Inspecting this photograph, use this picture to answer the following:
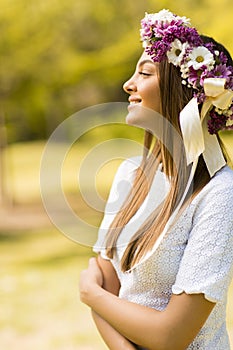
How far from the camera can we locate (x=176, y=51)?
145cm

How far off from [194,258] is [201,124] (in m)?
Result: 0.26

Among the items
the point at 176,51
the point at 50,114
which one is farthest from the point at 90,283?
the point at 50,114

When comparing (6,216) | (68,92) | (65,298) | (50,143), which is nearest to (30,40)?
(6,216)

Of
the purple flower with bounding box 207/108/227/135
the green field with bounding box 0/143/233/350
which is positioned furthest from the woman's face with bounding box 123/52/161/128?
the green field with bounding box 0/143/233/350

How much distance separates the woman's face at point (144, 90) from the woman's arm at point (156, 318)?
0.35m

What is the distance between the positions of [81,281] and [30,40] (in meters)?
7.73

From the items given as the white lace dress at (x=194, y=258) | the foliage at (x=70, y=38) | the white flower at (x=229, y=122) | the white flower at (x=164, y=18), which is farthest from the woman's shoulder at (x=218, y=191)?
the foliage at (x=70, y=38)

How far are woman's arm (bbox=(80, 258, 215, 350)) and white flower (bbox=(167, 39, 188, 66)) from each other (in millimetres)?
441

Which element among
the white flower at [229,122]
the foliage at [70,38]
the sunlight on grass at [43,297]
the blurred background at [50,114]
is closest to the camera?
the white flower at [229,122]

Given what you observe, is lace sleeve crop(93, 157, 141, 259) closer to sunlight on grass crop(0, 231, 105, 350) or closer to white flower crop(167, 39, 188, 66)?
white flower crop(167, 39, 188, 66)

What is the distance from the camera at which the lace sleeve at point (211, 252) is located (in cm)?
135

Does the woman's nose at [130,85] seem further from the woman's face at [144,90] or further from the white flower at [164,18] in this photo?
the white flower at [164,18]

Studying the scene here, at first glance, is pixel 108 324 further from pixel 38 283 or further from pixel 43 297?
pixel 38 283

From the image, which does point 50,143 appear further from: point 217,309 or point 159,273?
point 217,309
